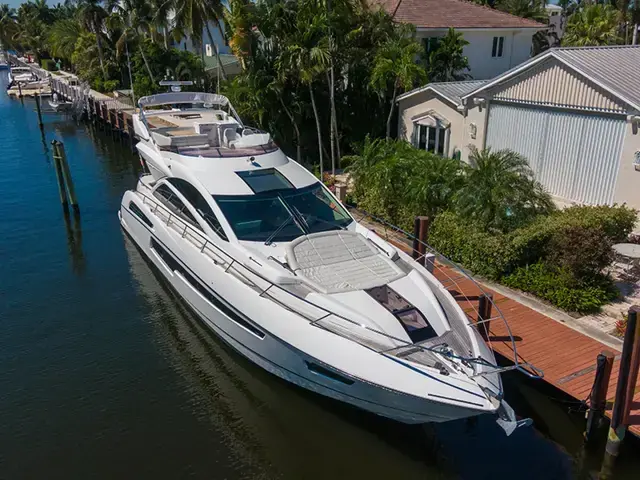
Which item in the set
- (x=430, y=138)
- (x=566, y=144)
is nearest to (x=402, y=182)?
(x=566, y=144)

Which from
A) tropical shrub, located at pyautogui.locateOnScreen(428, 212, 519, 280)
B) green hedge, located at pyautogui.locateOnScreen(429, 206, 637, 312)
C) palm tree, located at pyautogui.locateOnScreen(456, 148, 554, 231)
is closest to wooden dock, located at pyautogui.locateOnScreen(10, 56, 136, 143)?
tropical shrub, located at pyautogui.locateOnScreen(428, 212, 519, 280)

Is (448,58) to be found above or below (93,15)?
below

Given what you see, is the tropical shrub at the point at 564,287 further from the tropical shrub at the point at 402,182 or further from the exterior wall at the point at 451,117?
the exterior wall at the point at 451,117

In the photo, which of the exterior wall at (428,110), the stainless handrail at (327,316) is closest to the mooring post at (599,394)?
the stainless handrail at (327,316)

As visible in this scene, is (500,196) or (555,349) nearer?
(555,349)

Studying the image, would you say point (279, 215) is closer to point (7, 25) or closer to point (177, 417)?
point (177, 417)

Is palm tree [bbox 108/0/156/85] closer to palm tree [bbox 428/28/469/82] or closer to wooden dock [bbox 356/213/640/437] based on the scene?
palm tree [bbox 428/28/469/82]
